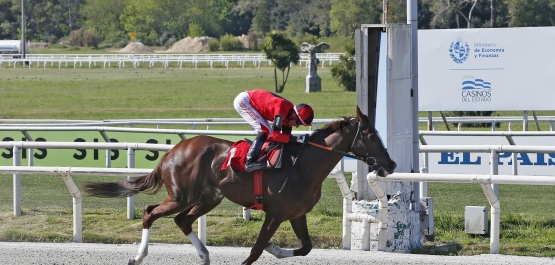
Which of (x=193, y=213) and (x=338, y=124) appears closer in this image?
(x=338, y=124)

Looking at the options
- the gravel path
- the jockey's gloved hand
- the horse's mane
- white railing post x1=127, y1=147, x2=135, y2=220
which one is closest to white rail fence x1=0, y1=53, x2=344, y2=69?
white railing post x1=127, y1=147, x2=135, y2=220

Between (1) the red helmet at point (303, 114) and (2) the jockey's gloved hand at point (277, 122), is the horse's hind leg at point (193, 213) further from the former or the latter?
(1) the red helmet at point (303, 114)

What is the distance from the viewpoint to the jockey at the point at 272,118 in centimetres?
653

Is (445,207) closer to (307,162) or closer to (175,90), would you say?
(307,162)

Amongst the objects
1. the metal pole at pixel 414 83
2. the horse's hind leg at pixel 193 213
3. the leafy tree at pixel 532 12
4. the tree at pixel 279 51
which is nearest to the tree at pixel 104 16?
the leafy tree at pixel 532 12

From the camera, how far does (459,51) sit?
1340 centimetres

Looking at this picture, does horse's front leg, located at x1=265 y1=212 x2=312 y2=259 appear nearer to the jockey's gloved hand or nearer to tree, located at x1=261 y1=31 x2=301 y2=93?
the jockey's gloved hand

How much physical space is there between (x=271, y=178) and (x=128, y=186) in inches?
49.7

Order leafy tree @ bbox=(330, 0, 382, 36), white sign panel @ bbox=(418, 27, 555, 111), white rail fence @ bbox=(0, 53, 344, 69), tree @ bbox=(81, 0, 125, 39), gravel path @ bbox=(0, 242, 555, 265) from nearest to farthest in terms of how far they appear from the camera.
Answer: gravel path @ bbox=(0, 242, 555, 265) < white sign panel @ bbox=(418, 27, 555, 111) < white rail fence @ bbox=(0, 53, 344, 69) < leafy tree @ bbox=(330, 0, 382, 36) < tree @ bbox=(81, 0, 125, 39)

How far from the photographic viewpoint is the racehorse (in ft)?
21.3

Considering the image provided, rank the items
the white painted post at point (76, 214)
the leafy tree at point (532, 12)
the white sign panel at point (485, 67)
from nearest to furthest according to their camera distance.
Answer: the white painted post at point (76, 214), the white sign panel at point (485, 67), the leafy tree at point (532, 12)

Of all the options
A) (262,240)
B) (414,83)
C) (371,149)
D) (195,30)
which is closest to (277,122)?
(371,149)

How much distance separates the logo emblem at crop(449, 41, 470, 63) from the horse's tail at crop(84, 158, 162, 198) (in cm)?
714

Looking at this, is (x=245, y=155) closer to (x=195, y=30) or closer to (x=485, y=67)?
(x=485, y=67)
